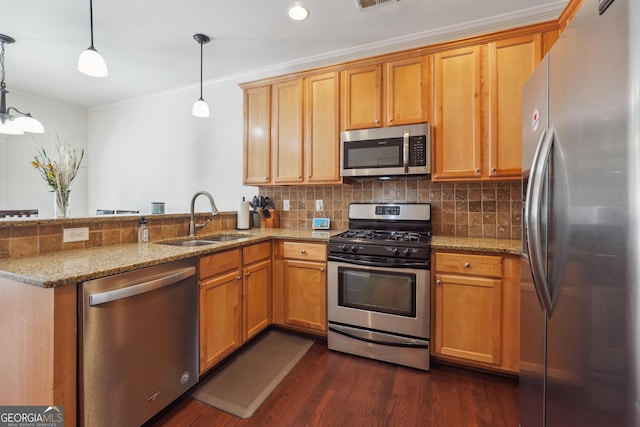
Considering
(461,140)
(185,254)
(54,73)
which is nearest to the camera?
(185,254)

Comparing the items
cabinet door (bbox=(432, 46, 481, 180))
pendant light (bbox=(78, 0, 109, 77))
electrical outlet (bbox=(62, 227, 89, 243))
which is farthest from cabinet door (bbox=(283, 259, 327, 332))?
pendant light (bbox=(78, 0, 109, 77))

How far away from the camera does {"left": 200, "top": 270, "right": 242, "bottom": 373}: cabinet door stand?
1.78 meters

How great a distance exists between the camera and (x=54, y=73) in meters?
3.32

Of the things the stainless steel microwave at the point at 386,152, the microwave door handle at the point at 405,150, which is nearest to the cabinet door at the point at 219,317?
the stainless steel microwave at the point at 386,152

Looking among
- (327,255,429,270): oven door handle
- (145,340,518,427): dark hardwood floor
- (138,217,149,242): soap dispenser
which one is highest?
(138,217,149,242): soap dispenser

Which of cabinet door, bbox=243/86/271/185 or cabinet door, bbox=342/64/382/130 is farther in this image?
cabinet door, bbox=243/86/271/185

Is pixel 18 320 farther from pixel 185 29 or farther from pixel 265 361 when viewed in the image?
pixel 185 29

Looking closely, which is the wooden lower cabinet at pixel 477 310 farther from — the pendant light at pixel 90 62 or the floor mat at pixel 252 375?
the pendant light at pixel 90 62

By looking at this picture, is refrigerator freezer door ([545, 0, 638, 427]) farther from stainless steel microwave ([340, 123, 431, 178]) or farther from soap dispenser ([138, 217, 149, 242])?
soap dispenser ([138, 217, 149, 242])

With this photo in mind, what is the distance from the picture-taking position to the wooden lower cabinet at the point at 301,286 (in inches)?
92.0

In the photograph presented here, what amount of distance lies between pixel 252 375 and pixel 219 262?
0.80m

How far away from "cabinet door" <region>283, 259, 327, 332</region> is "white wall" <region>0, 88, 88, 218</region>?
4.00 metres

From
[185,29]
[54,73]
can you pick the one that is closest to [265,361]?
[185,29]

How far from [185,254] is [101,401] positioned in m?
0.72
